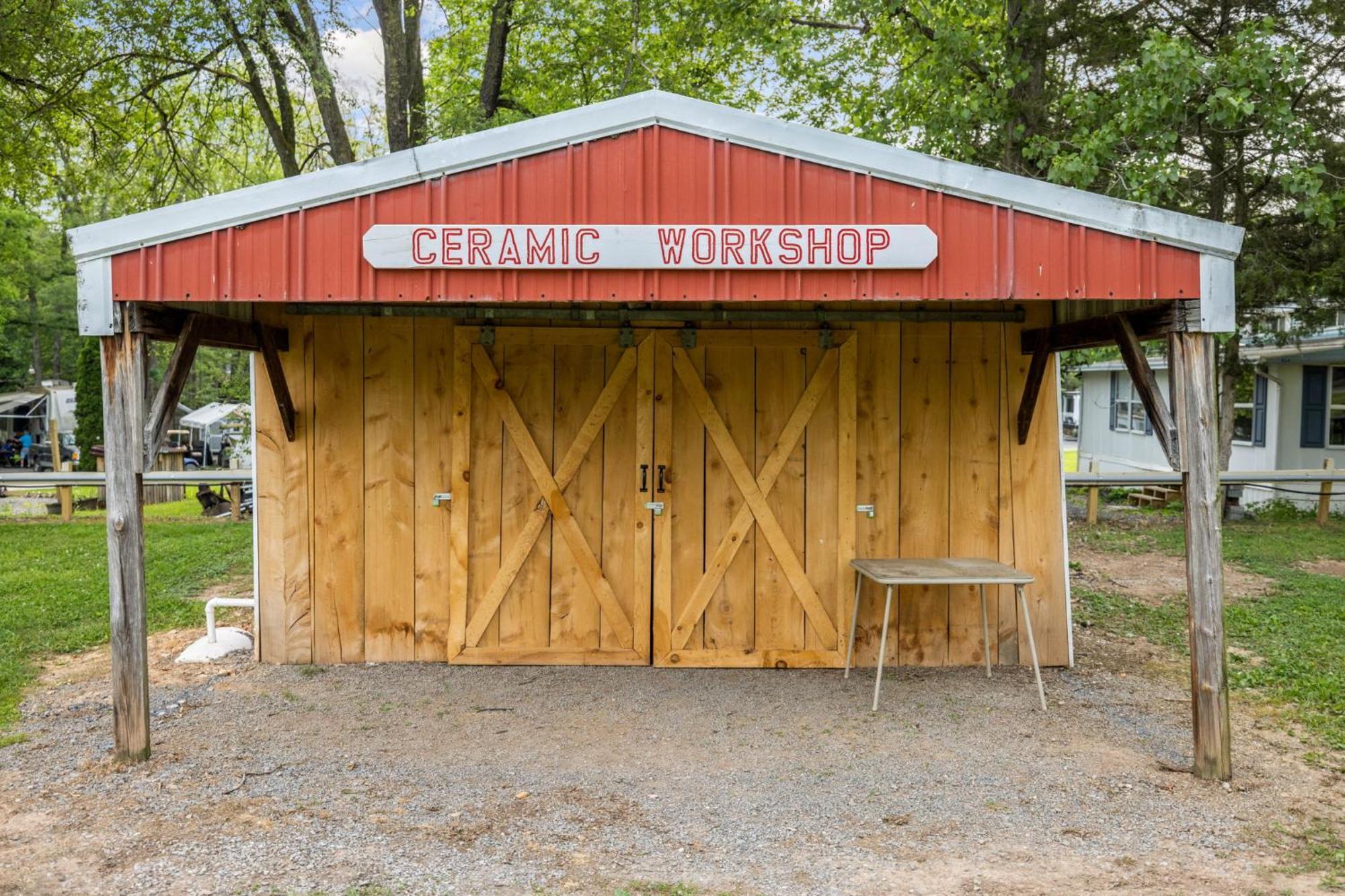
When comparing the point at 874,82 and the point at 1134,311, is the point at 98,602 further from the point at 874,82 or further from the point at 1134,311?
the point at 874,82

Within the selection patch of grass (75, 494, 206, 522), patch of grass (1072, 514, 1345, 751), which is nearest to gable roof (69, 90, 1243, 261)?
patch of grass (1072, 514, 1345, 751)

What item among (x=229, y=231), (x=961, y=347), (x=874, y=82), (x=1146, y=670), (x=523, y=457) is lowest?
(x=1146, y=670)

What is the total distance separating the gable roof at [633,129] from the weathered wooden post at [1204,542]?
515 millimetres

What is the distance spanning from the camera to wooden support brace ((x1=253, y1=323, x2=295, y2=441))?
5.69 meters

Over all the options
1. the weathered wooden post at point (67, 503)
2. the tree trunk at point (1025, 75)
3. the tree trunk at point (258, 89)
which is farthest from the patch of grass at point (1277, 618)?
the weathered wooden post at point (67, 503)

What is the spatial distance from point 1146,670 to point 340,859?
5.10m

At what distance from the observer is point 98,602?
27.0ft

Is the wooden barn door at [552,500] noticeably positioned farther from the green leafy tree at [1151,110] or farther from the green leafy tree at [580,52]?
the green leafy tree at [580,52]

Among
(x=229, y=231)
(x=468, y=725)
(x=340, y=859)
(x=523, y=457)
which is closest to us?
(x=340, y=859)

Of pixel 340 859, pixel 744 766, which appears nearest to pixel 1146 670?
pixel 744 766

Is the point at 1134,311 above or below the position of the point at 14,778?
above

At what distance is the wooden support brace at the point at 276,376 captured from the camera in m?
5.69

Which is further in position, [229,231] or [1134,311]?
[1134,311]

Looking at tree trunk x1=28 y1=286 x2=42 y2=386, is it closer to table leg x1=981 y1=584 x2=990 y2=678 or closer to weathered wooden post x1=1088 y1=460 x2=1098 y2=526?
weathered wooden post x1=1088 y1=460 x2=1098 y2=526
